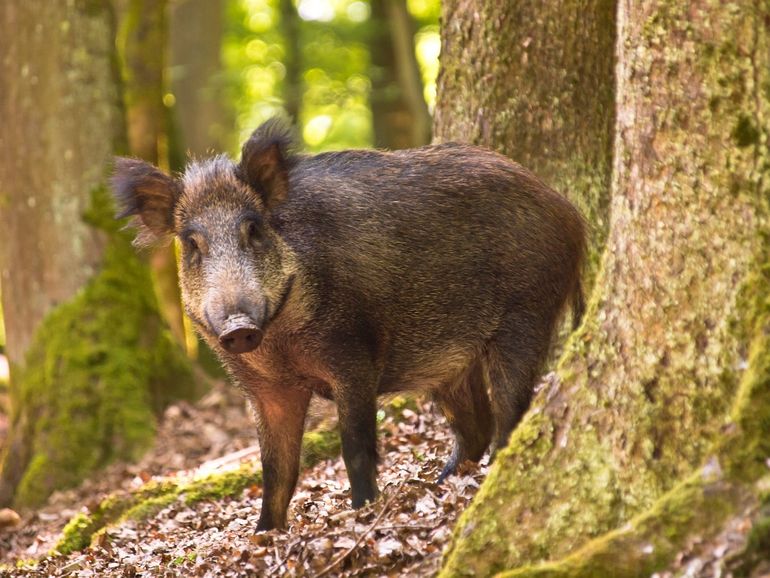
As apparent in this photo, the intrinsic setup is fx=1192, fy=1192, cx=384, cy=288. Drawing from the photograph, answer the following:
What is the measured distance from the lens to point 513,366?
22.0 ft

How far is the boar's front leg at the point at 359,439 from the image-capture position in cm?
616

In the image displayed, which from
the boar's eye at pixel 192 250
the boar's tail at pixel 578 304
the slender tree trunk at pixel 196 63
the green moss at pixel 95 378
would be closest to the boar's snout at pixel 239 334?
the boar's eye at pixel 192 250

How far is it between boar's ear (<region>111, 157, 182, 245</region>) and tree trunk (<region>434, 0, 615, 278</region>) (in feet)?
7.37

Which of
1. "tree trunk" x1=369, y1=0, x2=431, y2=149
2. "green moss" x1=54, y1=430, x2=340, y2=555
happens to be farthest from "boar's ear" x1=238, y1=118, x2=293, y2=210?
"tree trunk" x1=369, y1=0, x2=431, y2=149

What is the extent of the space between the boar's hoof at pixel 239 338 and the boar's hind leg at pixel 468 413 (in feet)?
6.20

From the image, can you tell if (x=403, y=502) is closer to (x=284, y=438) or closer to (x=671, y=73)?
(x=284, y=438)

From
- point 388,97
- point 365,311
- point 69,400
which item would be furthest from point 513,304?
point 388,97

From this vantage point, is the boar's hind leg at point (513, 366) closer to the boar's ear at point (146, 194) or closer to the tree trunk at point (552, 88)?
the tree trunk at point (552, 88)

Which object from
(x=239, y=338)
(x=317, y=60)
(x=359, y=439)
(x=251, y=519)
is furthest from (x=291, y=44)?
(x=239, y=338)

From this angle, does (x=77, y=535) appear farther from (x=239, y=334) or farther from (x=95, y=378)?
(x=239, y=334)

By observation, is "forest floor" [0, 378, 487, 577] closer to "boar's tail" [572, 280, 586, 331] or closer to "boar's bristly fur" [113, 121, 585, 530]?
"boar's bristly fur" [113, 121, 585, 530]

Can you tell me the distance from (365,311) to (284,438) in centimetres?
84

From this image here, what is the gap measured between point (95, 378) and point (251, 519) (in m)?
3.80

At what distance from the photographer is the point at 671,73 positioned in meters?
4.34
